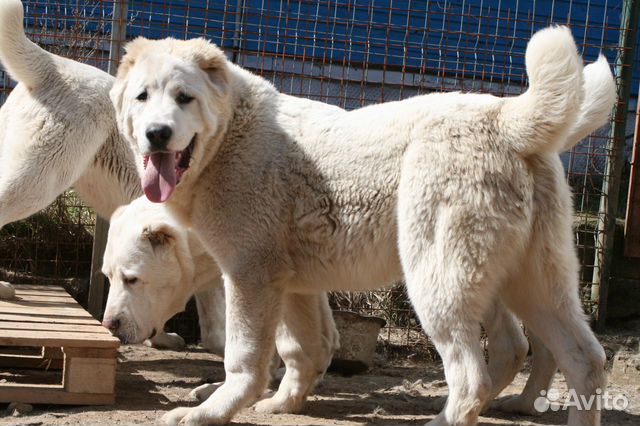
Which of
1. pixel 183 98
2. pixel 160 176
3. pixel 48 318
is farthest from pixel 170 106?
pixel 48 318

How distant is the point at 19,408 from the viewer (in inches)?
170

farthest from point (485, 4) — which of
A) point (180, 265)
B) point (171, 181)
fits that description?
point (171, 181)

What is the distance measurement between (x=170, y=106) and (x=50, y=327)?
1.48 metres

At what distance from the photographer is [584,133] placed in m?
4.45

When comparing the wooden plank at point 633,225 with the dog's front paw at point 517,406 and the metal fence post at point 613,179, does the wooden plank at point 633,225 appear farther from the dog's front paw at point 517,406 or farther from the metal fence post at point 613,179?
the dog's front paw at point 517,406

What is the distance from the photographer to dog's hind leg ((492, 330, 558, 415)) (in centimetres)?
470

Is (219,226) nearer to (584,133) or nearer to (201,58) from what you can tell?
(201,58)

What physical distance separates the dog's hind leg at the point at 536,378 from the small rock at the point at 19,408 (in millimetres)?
2473

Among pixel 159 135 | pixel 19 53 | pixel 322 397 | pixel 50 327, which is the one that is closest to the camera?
pixel 159 135

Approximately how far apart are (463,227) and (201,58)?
148 centimetres

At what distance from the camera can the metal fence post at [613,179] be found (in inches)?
270

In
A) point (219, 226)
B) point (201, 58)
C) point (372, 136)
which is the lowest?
point (219, 226)

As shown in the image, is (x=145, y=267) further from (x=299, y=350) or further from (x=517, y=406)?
(x=517, y=406)

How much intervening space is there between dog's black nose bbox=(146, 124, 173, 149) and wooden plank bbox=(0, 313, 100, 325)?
4.90 feet
